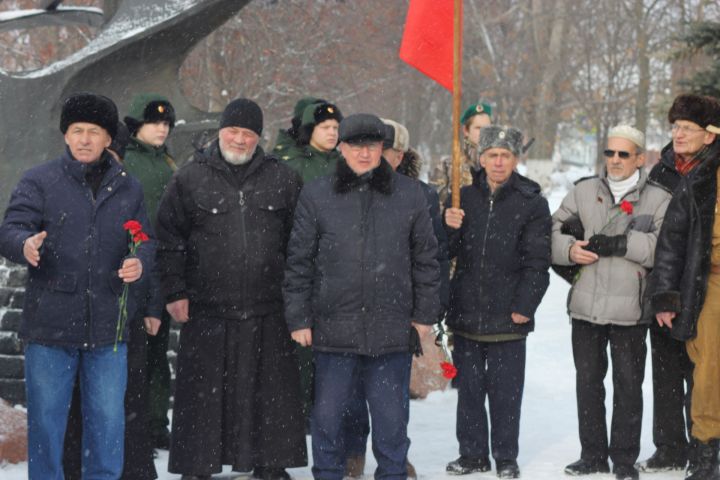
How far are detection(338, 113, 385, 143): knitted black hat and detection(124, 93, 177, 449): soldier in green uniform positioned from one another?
1294 mm

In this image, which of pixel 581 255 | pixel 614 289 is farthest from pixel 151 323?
pixel 614 289

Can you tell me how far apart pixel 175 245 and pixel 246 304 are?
444mm

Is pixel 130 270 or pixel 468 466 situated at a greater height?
pixel 130 270

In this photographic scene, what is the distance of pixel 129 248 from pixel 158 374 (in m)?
1.45

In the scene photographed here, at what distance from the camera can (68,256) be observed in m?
4.69

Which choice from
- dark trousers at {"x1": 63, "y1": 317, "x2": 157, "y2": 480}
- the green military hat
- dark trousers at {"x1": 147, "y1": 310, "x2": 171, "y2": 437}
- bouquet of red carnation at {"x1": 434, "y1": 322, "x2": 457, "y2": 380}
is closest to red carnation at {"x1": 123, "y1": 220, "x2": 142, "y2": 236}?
dark trousers at {"x1": 63, "y1": 317, "x2": 157, "y2": 480}

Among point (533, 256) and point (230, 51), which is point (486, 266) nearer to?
point (533, 256)

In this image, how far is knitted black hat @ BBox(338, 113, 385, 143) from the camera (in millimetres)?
5191

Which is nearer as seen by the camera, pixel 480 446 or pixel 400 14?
pixel 480 446

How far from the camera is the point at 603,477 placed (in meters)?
5.82

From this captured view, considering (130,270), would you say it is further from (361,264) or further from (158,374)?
(158,374)

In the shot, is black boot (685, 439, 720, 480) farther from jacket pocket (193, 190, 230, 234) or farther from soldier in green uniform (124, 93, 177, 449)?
soldier in green uniform (124, 93, 177, 449)

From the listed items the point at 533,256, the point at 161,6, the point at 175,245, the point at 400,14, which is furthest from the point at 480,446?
the point at 400,14

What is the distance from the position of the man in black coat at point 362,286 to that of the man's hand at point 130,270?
76 centimetres
